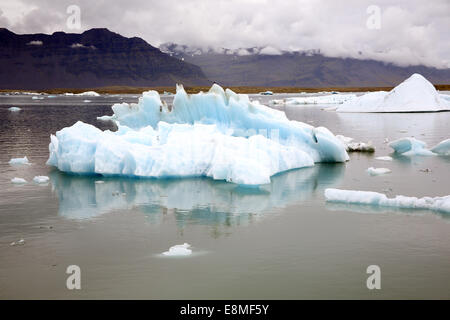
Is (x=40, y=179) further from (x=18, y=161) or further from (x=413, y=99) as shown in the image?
(x=413, y=99)

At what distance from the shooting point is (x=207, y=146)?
12.6 m

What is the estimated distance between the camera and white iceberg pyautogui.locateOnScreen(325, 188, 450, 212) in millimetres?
9203

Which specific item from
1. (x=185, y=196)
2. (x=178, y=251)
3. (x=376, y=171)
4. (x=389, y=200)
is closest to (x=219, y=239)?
→ (x=178, y=251)

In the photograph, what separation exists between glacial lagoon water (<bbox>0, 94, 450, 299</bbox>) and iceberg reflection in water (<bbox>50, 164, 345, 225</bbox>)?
0.03m

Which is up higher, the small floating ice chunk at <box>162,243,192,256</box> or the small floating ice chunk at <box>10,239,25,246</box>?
the small floating ice chunk at <box>10,239,25,246</box>

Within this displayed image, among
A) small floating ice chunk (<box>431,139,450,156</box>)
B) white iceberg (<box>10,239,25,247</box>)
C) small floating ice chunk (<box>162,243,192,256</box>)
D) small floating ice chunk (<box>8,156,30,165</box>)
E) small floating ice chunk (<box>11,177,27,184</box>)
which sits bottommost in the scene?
small floating ice chunk (<box>162,243,192,256</box>)

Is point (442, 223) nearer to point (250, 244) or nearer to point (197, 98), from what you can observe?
point (250, 244)

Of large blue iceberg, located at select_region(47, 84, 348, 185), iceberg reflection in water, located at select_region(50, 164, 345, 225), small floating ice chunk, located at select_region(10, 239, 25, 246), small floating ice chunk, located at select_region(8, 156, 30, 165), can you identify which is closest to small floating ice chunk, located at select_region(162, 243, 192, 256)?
iceberg reflection in water, located at select_region(50, 164, 345, 225)

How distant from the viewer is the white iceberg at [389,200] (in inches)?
362

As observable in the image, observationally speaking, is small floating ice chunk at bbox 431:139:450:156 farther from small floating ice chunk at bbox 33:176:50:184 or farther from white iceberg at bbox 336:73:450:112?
white iceberg at bbox 336:73:450:112

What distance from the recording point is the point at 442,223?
8406 mm

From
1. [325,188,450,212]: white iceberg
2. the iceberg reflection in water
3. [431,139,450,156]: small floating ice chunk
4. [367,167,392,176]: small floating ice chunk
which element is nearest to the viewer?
[325,188,450,212]: white iceberg

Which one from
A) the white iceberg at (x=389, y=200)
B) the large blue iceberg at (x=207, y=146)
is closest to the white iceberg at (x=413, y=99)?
the large blue iceberg at (x=207, y=146)
